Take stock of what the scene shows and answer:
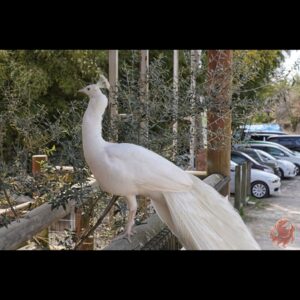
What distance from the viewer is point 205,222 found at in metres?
1.32

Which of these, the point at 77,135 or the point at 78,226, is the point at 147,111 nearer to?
the point at 77,135

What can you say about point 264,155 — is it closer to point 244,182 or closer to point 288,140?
point 288,140

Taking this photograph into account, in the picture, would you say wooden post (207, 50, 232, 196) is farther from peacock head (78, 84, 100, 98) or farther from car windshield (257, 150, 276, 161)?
car windshield (257, 150, 276, 161)

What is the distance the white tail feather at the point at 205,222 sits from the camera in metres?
1.29

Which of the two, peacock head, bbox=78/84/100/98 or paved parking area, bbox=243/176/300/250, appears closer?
peacock head, bbox=78/84/100/98

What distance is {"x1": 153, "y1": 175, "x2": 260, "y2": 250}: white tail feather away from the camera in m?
1.29

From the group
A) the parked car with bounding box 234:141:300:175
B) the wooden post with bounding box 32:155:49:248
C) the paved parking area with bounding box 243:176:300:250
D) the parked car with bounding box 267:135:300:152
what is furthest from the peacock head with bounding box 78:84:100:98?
the parked car with bounding box 267:135:300:152

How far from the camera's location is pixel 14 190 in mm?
1933

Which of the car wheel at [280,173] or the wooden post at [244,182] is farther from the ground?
the wooden post at [244,182]

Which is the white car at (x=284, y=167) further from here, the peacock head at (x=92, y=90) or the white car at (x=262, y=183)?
the peacock head at (x=92, y=90)

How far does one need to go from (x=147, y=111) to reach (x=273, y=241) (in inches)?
50.2

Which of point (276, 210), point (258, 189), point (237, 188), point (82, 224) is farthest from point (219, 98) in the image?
point (258, 189)

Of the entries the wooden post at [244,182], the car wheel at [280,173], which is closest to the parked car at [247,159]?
the car wheel at [280,173]
